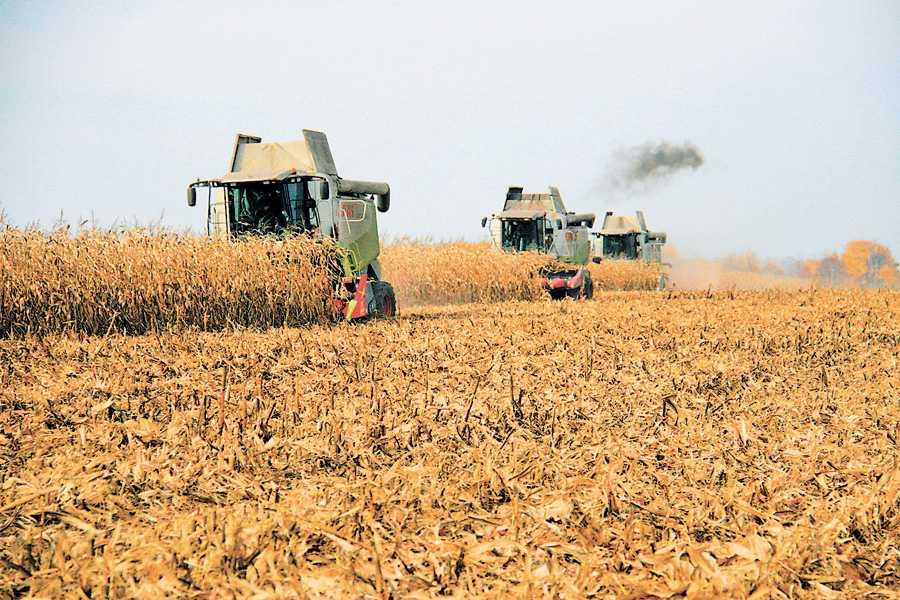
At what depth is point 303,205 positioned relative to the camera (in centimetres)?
938

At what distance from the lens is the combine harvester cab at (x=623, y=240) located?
1057 inches

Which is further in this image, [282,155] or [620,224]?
[620,224]

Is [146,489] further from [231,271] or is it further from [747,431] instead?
[231,271]

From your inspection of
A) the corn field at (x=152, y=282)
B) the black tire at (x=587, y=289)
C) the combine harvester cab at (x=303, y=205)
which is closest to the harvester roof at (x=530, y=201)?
the black tire at (x=587, y=289)

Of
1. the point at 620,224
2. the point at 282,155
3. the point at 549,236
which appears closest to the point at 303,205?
the point at 282,155

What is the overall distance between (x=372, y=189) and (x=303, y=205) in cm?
166

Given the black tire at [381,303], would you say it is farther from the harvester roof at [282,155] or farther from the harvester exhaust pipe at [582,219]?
the harvester exhaust pipe at [582,219]

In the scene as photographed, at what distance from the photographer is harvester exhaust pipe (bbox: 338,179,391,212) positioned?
1011cm

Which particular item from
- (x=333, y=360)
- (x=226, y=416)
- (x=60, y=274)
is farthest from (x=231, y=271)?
(x=226, y=416)

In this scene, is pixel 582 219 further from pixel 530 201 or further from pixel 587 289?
pixel 587 289

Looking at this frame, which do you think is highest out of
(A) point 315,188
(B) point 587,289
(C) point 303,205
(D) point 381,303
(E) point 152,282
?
(A) point 315,188

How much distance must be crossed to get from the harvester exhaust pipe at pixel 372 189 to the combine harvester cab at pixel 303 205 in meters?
0.02

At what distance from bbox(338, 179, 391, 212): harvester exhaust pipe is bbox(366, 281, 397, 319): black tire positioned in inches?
53.5

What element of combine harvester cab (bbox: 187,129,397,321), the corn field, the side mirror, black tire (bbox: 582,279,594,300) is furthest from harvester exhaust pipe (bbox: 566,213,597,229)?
the corn field
